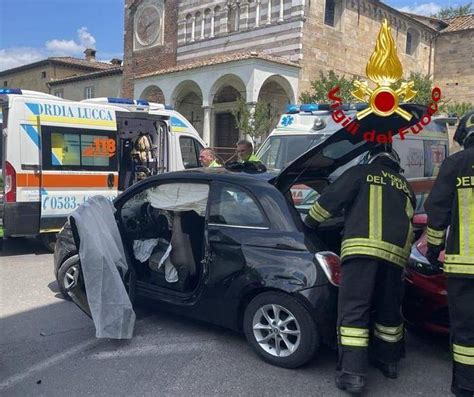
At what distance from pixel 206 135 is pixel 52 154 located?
13028 mm

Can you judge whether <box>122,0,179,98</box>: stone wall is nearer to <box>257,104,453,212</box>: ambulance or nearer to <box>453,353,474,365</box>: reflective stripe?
<box>257,104,453,212</box>: ambulance

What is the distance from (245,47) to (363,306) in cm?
1768

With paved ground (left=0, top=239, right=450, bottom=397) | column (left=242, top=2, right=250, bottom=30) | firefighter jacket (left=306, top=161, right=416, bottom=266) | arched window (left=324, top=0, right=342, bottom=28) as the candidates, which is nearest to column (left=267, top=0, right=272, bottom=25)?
column (left=242, top=2, right=250, bottom=30)

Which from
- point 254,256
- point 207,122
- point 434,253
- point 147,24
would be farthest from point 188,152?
point 147,24

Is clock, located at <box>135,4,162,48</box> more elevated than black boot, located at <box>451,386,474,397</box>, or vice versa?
clock, located at <box>135,4,162,48</box>

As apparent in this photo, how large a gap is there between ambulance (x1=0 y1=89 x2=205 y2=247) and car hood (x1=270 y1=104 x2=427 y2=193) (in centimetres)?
434

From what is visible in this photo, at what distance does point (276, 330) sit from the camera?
3.60m

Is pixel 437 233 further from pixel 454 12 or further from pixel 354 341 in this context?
pixel 454 12

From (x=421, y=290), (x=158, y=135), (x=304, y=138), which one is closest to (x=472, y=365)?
(x=421, y=290)

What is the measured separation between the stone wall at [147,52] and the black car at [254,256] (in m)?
19.5

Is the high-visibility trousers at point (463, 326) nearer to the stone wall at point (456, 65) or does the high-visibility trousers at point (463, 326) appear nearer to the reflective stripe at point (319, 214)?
the reflective stripe at point (319, 214)

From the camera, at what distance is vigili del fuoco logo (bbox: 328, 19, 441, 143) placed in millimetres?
3213

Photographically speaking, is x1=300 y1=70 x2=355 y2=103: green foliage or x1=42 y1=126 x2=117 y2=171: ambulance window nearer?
x1=42 y1=126 x2=117 y2=171: ambulance window

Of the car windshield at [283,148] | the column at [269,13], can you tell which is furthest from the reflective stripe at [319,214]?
the column at [269,13]
